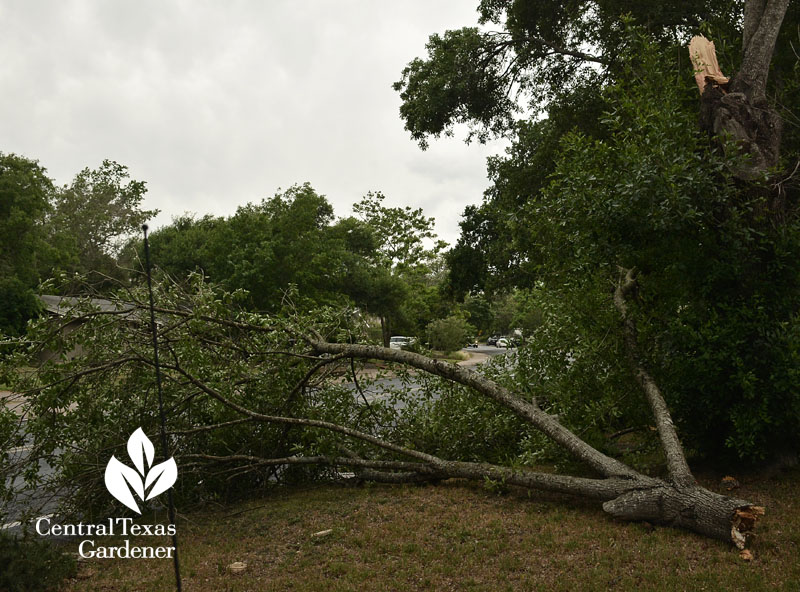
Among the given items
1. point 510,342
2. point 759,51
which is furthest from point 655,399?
point 759,51

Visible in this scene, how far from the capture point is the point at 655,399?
230 inches

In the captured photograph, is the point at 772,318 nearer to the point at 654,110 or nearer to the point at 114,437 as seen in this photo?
the point at 654,110

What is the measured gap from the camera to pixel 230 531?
5.28m

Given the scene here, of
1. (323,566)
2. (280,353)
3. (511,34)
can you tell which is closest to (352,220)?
(511,34)

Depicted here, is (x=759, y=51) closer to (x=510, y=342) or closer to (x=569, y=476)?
(x=510, y=342)

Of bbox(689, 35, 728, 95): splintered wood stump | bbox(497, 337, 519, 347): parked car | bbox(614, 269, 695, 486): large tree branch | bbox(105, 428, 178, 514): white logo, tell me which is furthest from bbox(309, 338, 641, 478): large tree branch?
bbox(689, 35, 728, 95): splintered wood stump

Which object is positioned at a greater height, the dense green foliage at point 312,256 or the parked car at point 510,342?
the dense green foliage at point 312,256

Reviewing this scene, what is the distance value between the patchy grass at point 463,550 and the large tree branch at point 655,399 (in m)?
0.53

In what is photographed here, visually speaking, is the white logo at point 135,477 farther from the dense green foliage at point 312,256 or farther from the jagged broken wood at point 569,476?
the dense green foliage at point 312,256

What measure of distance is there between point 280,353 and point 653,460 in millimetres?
4156

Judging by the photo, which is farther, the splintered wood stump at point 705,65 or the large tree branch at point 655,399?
the splintered wood stump at point 705,65

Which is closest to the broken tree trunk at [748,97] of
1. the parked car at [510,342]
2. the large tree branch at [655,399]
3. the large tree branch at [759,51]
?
the large tree branch at [759,51]

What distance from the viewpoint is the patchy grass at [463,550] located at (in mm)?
3910

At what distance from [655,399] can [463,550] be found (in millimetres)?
2562
